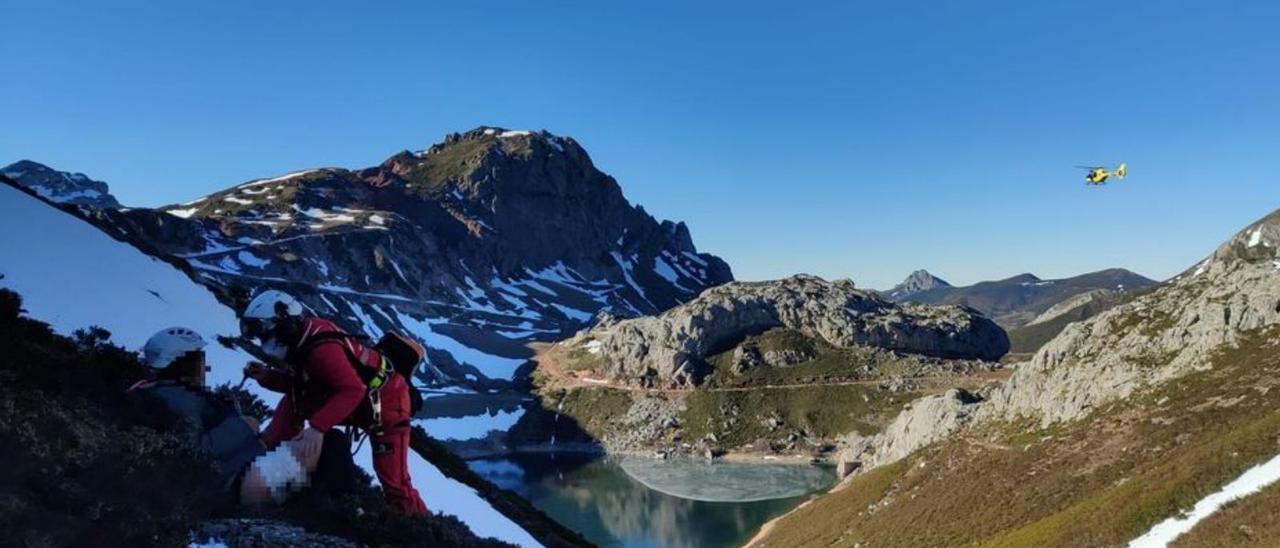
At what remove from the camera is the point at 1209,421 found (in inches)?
1752

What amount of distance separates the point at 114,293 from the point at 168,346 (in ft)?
69.9

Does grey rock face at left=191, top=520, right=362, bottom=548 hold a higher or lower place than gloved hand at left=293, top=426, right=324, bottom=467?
lower

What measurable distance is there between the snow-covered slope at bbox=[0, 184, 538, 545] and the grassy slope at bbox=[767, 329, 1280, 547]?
92.4ft

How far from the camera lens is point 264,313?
337 inches

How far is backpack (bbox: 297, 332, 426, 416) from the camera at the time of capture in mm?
8672

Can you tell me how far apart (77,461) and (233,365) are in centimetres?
1883

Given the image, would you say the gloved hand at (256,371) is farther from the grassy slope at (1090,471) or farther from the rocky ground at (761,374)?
the rocky ground at (761,374)

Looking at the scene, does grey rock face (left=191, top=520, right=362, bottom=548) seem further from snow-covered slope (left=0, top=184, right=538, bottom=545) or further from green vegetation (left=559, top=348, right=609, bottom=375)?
green vegetation (left=559, top=348, right=609, bottom=375)

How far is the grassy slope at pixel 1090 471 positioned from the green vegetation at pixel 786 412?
7810cm

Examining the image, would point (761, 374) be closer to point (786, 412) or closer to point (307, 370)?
point (786, 412)

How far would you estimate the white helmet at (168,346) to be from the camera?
29.3 feet

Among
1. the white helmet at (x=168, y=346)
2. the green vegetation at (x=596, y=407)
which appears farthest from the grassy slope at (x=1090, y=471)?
the green vegetation at (x=596, y=407)

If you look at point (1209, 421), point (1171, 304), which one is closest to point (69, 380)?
point (1209, 421)

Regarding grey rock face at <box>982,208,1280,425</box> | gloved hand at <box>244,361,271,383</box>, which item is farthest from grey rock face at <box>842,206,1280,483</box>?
gloved hand at <box>244,361,271,383</box>
